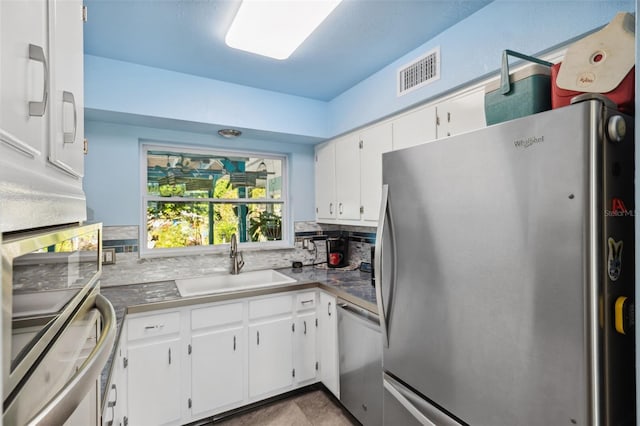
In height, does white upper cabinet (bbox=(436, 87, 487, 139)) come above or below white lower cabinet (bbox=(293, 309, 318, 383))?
above

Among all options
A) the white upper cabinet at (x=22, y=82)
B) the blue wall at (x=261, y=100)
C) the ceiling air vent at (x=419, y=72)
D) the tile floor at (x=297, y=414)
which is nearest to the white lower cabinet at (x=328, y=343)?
the tile floor at (x=297, y=414)

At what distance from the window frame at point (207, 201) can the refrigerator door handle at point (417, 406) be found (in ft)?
6.20

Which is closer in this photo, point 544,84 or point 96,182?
point 544,84

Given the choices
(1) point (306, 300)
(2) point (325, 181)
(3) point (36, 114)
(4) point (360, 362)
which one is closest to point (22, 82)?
Answer: (3) point (36, 114)

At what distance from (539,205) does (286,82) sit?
2.14 m

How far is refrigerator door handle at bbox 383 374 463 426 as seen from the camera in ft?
3.87

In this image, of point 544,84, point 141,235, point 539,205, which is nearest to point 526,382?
point 539,205

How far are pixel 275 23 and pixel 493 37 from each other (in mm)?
1103

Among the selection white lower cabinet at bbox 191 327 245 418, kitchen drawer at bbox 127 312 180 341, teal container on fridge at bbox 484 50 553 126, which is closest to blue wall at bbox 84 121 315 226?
kitchen drawer at bbox 127 312 180 341

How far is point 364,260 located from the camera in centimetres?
310

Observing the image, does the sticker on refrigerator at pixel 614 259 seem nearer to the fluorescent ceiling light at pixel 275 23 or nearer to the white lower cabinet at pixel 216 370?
the fluorescent ceiling light at pixel 275 23

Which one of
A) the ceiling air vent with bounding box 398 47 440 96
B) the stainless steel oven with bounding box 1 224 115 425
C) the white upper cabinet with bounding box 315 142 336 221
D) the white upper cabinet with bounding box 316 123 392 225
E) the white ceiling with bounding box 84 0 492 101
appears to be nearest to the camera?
the stainless steel oven with bounding box 1 224 115 425

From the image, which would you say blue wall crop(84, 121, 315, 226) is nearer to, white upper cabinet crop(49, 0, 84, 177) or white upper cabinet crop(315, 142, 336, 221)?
white upper cabinet crop(315, 142, 336, 221)

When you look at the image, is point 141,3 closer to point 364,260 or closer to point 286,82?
point 286,82
